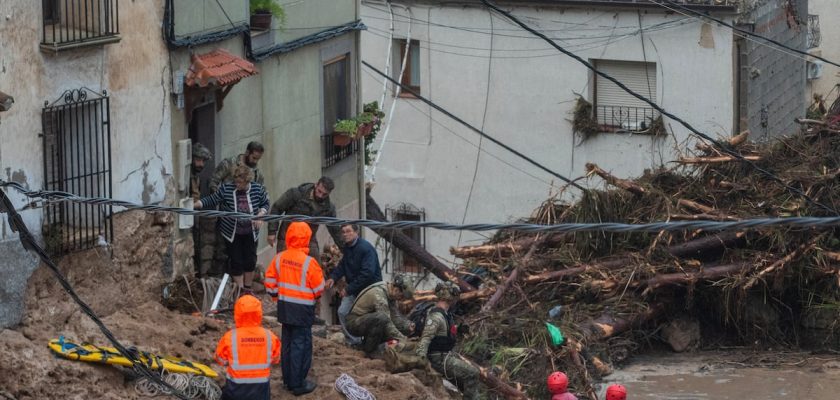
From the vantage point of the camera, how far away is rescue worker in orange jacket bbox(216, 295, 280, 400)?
11594 millimetres

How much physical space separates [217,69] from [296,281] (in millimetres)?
3131

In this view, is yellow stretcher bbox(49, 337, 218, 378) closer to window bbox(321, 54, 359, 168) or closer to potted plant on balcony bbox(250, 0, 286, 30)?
potted plant on balcony bbox(250, 0, 286, 30)

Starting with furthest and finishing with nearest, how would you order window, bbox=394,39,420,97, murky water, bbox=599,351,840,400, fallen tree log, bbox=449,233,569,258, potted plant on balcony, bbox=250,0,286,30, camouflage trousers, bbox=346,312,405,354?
window, bbox=394,39,420,97
fallen tree log, bbox=449,233,569,258
potted plant on balcony, bbox=250,0,286,30
murky water, bbox=599,351,840,400
camouflage trousers, bbox=346,312,405,354

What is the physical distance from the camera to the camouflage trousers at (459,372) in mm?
14023

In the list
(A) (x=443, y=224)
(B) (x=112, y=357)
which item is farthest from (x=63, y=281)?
(A) (x=443, y=224)

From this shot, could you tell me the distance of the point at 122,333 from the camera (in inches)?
517

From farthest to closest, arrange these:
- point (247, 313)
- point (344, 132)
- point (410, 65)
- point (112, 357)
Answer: point (410, 65) → point (344, 132) → point (112, 357) → point (247, 313)

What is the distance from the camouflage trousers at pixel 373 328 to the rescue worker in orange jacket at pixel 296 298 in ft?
3.40

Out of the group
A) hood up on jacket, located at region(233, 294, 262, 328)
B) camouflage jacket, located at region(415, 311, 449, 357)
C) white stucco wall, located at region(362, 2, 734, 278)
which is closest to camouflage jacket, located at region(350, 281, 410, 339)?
camouflage jacket, located at region(415, 311, 449, 357)

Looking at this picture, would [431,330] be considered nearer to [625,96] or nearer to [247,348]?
[247,348]

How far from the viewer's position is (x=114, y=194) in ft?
44.7

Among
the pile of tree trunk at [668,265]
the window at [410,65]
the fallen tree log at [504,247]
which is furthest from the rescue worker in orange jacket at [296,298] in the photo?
the window at [410,65]

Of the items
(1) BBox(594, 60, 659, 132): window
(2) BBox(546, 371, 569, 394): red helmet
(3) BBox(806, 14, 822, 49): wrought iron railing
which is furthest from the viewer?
(3) BBox(806, 14, 822, 49): wrought iron railing

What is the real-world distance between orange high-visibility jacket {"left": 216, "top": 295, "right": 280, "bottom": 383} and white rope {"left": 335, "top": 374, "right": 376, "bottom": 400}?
1.27 meters
